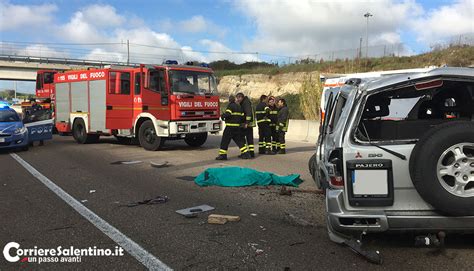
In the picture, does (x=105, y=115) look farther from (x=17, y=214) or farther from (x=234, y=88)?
(x=234, y=88)

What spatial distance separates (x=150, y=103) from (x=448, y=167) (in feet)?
34.8

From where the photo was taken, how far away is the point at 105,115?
14.9 meters

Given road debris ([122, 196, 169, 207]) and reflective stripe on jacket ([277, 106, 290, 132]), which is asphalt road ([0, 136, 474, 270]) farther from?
reflective stripe on jacket ([277, 106, 290, 132])

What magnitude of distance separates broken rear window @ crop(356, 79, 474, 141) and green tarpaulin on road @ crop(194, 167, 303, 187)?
9.69 feet

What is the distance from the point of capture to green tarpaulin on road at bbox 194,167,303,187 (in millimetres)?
7695

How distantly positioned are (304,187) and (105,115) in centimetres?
961

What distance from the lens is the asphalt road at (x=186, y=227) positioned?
4.04m

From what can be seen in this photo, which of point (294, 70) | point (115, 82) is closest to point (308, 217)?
point (115, 82)

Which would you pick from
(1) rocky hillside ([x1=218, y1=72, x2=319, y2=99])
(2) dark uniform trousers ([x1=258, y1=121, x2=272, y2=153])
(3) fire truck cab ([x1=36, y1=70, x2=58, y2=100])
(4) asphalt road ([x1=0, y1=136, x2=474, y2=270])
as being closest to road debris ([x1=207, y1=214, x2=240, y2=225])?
(4) asphalt road ([x1=0, y1=136, x2=474, y2=270])

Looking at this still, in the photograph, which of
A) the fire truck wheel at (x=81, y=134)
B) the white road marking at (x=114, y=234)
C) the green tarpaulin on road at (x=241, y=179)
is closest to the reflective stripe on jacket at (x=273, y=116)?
the green tarpaulin on road at (x=241, y=179)

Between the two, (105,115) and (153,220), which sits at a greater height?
(105,115)

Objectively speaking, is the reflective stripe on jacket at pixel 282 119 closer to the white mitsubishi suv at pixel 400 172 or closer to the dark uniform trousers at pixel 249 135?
the dark uniform trousers at pixel 249 135
